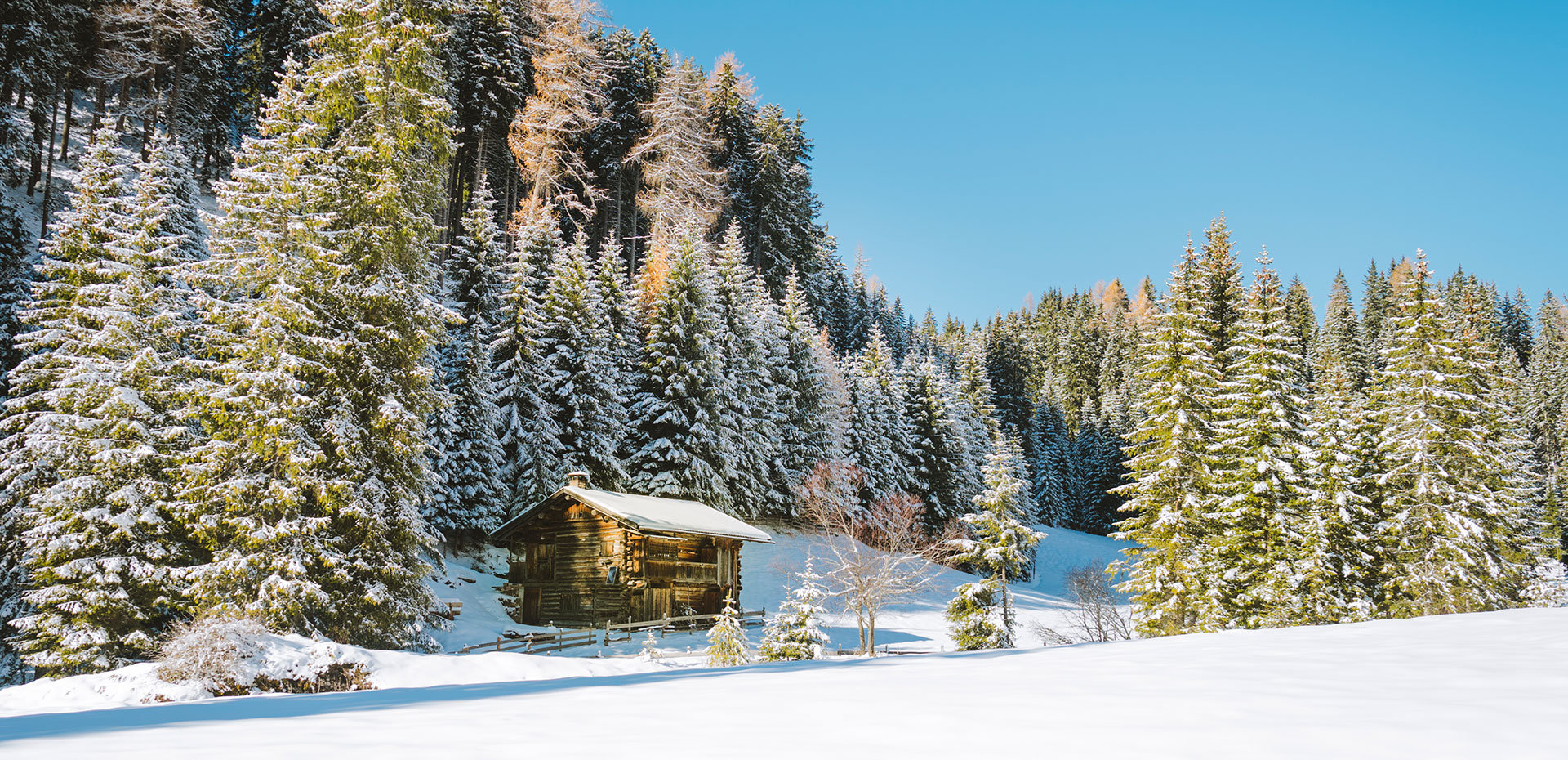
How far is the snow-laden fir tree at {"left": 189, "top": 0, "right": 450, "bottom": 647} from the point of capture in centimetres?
1681

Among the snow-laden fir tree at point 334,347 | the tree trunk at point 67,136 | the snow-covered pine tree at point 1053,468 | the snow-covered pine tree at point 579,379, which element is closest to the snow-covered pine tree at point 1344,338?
the snow-covered pine tree at point 1053,468

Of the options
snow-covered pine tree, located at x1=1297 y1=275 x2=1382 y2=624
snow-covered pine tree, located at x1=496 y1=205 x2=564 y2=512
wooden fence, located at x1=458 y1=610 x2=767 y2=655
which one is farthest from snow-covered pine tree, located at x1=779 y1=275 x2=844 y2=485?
snow-covered pine tree, located at x1=1297 y1=275 x2=1382 y2=624

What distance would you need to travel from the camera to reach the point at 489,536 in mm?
32781

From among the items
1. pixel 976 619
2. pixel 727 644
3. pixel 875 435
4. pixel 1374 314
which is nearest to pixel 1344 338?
pixel 1374 314

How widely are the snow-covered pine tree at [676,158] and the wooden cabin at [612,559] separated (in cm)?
2221

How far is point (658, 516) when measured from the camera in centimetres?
3044

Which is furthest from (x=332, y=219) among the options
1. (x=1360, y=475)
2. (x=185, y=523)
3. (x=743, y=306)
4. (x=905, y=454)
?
(x=905, y=454)

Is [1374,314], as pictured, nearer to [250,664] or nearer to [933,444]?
[933,444]

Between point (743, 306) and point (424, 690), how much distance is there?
127 feet

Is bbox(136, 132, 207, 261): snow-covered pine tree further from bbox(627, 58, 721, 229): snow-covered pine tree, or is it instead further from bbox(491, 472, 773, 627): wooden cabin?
bbox(627, 58, 721, 229): snow-covered pine tree

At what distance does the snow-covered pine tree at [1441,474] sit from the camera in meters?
25.0

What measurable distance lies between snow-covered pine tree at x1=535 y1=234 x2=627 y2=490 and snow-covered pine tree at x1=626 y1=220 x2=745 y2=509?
4.99 ft

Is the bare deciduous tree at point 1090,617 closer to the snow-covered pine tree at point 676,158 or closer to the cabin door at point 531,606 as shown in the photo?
the cabin door at point 531,606

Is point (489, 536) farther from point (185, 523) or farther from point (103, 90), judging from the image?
point (103, 90)
